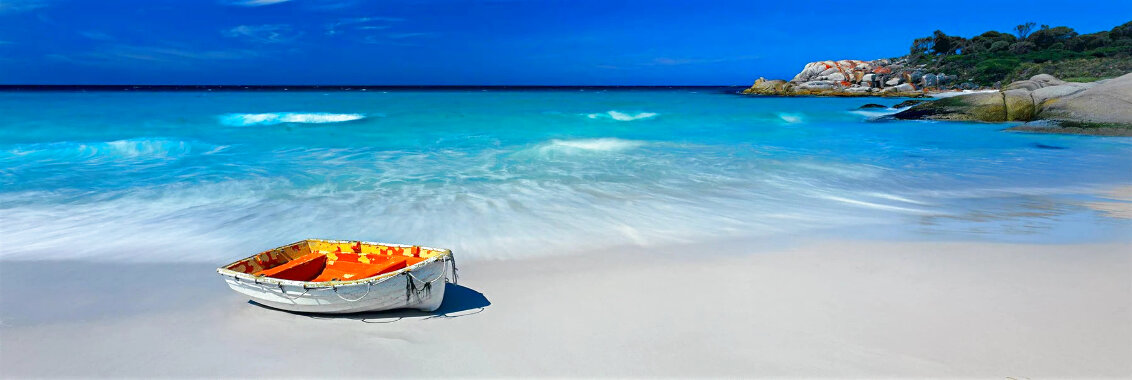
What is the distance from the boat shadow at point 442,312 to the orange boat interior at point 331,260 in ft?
1.26

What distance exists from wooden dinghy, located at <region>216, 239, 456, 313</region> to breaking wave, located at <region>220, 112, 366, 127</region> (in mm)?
27149

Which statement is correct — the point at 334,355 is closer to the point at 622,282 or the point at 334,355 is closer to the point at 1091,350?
the point at 622,282

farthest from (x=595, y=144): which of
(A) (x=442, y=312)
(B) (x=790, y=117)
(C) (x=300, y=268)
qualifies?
(B) (x=790, y=117)

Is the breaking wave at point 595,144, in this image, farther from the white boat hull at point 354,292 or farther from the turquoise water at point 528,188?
the white boat hull at point 354,292

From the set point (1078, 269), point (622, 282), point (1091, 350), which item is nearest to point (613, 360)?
Result: point (622, 282)

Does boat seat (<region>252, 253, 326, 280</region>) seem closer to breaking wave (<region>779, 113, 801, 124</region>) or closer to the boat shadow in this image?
the boat shadow

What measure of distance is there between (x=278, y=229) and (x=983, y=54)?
82709mm

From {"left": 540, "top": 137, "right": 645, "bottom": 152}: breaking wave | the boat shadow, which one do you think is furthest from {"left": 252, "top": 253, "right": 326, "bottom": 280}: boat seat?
{"left": 540, "top": 137, "right": 645, "bottom": 152}: breaking wave

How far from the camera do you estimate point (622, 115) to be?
40094 mm

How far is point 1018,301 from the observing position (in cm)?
573

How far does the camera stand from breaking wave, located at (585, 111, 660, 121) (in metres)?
38.3

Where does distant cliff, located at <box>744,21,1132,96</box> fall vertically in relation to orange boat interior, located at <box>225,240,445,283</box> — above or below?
above

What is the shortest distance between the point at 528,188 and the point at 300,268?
274 inches

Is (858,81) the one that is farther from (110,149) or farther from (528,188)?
(110,149)
